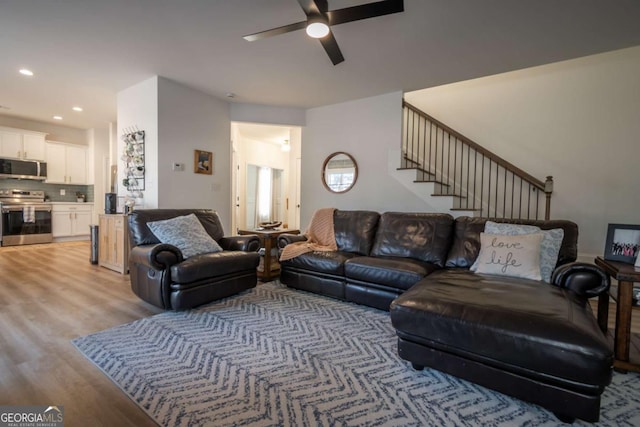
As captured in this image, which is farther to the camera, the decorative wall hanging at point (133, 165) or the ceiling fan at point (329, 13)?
the decorative wall hanging at point (133, 165)

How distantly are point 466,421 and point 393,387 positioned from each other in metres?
0.37

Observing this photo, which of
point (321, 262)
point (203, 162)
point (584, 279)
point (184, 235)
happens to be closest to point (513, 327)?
point (584, 279)

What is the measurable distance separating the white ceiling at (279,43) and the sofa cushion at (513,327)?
225cm

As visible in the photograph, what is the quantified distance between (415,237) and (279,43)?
8.07 ft

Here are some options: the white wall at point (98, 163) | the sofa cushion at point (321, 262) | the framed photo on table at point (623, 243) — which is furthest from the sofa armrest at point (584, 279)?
the white wall at point (98, 163)

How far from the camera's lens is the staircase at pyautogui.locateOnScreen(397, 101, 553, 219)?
419 centimetres

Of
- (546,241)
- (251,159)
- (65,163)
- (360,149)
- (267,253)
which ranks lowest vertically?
(267,253)

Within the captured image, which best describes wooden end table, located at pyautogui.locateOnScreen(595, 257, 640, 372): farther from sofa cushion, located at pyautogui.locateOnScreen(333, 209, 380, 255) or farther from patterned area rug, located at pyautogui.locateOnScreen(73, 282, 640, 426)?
sofa cushion, located at pyautogui.locateOnScreen(333, 209, 380, 255)

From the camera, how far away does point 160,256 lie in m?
2.48

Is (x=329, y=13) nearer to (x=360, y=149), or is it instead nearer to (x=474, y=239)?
(x=474, y=239)

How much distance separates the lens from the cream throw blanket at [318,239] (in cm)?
330

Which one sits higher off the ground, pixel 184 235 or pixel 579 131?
pixel 579 131

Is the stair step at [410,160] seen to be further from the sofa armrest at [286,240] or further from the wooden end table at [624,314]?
the wooden end table at [624,314]

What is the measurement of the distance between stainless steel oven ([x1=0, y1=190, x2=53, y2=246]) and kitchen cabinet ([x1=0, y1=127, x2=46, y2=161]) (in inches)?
30.2
